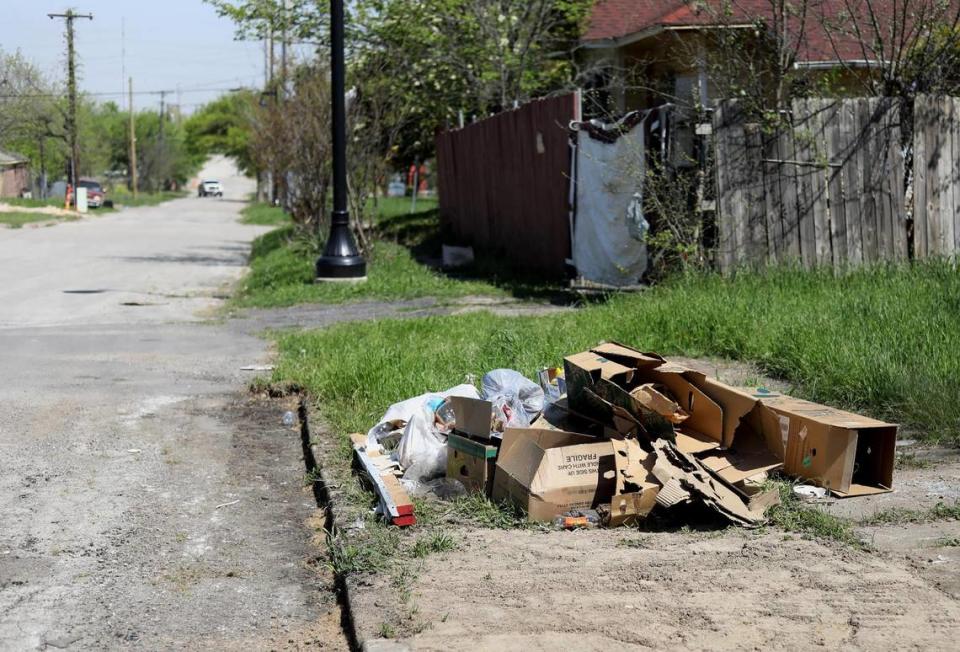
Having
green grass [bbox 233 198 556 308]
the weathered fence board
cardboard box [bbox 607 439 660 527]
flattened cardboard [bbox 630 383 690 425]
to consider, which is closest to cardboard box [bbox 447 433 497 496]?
cardboard box [bbox 607 439 660 527]

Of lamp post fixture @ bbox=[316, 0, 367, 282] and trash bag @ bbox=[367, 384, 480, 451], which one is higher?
lamp post fixture @ bbox=[316, 0, 367, 282]

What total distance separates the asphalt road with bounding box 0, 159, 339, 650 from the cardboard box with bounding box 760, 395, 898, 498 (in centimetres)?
232

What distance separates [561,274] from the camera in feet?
47.9

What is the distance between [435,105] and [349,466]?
17.1 m

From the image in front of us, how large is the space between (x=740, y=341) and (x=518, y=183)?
331 inches

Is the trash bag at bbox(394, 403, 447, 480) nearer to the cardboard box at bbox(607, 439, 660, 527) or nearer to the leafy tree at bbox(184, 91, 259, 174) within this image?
the cardboard box at bbox(607, 439, 660, 527)

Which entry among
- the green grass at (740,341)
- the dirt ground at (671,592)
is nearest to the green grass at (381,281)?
the green grass at (740,341)

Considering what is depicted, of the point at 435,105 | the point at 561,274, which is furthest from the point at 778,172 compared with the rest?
the point at 435,105

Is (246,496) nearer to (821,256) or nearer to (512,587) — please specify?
(512,587)

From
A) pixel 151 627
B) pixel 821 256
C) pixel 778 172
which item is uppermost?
pixel 778 172

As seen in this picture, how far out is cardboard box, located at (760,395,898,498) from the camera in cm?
544

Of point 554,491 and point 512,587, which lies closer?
point 512,587

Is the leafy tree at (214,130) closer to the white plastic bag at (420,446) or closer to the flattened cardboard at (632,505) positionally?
the white plastic bag at (420,446)

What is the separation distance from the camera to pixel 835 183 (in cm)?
1165
